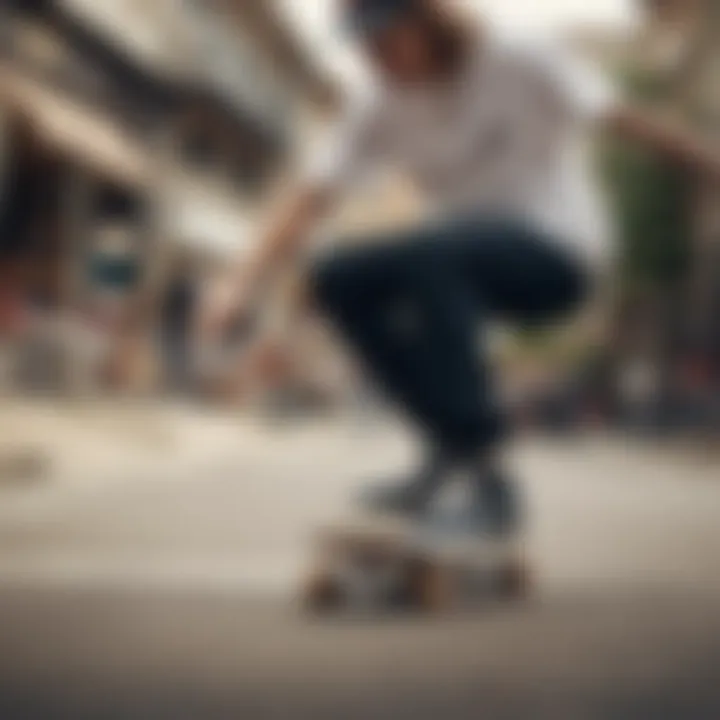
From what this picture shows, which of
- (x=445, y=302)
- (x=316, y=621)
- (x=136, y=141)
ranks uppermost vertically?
(x=136, y=141)

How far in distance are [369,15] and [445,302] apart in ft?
0.72

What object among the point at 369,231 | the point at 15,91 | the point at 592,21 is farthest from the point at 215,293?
the point at 592,21

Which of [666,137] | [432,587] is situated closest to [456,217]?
[666,137]

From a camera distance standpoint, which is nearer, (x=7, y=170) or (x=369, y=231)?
(x=369, y=231)

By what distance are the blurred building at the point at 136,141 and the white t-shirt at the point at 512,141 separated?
4.1 inches

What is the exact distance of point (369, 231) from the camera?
3.29 ft

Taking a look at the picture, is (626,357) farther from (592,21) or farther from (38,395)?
(38,395)

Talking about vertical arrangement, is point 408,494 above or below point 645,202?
below

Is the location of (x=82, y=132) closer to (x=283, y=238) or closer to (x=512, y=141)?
(x=283, y=238)

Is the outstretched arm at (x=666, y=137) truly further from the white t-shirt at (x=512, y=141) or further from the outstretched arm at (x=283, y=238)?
the outstretched arm at (x=283, y=238)

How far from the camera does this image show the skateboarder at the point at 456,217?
979 mm

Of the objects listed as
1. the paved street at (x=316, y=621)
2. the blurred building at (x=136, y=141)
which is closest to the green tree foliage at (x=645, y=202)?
the paved street at (x=316, y=621)

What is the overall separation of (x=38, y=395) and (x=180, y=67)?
28 cm

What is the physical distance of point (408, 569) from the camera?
1007mm
